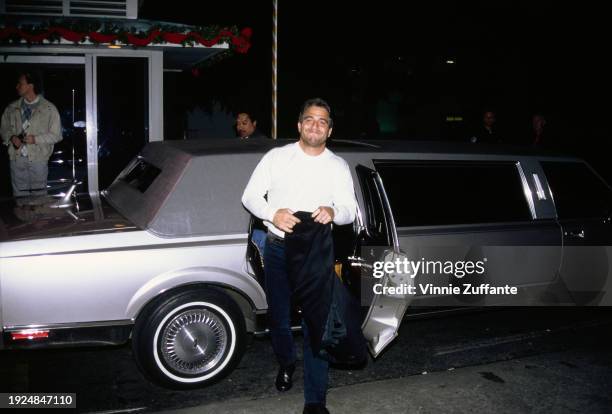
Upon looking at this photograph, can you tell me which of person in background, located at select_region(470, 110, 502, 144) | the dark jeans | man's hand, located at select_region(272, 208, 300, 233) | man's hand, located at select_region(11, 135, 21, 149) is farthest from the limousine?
person in background, located at select_region(470, 110, 502, 144)

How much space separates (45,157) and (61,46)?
1.84 m

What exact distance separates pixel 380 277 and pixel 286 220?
769 millimetres

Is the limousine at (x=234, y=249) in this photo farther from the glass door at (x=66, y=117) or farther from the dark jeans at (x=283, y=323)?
the glass door at (x=66, y=117)

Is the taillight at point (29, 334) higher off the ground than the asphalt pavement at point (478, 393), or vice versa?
the taillight at point (29, 334)

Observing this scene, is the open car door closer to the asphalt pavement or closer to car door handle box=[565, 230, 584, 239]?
the asphalt pavement

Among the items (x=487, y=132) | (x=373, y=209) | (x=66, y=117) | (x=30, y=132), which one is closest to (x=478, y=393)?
(x=373, y=209)

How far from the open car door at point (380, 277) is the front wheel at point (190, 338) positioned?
87 cm

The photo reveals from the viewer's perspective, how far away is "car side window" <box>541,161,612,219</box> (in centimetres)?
514

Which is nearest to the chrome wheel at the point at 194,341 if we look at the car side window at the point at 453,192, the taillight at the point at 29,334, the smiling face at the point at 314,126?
the taillight at the point at 29,334

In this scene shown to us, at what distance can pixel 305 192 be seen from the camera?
3.55 metres

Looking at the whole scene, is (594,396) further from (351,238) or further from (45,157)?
(45,157)

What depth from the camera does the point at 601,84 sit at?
16578mm

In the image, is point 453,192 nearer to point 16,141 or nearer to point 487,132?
point 487,132

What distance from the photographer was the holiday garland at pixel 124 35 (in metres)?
7.39
